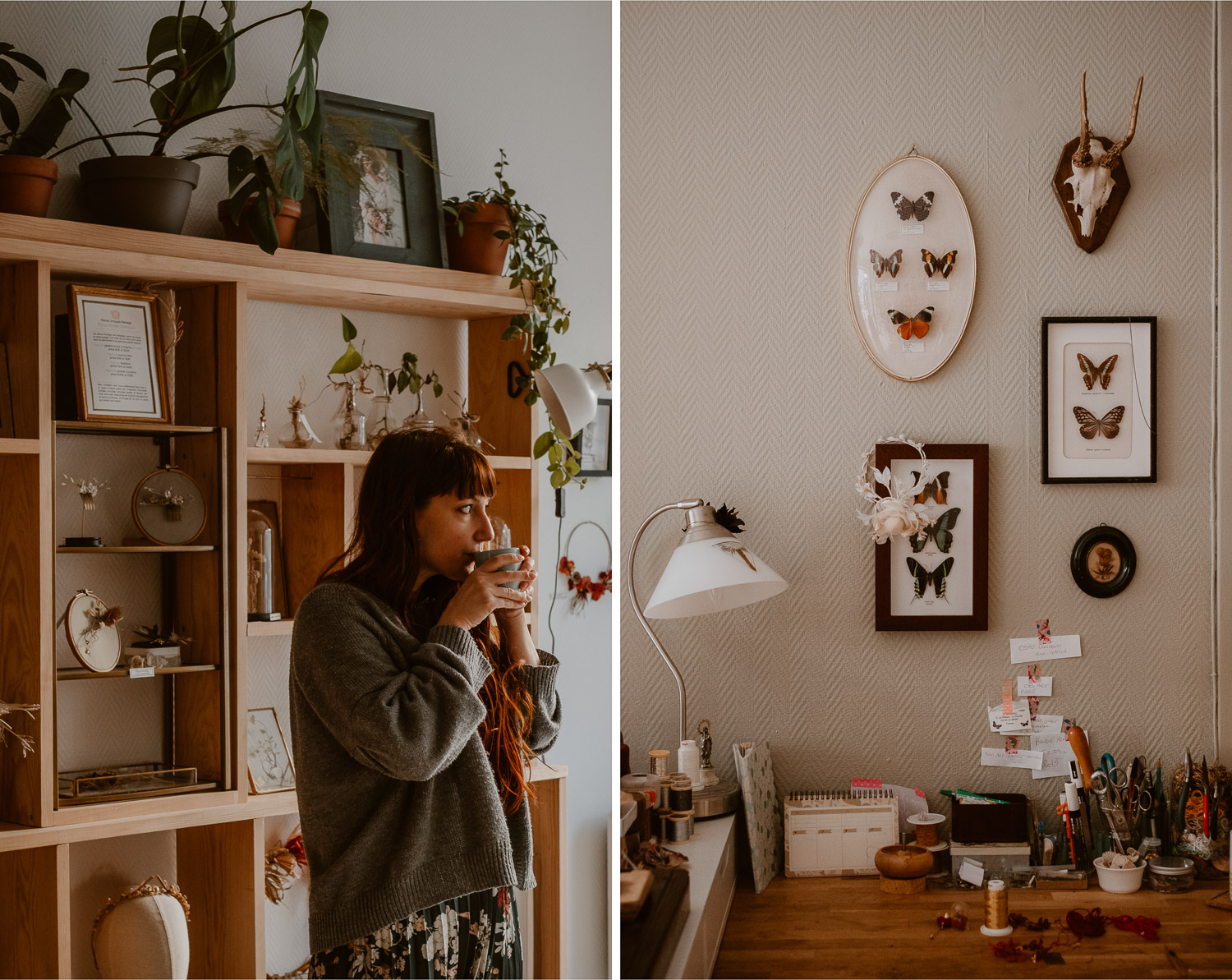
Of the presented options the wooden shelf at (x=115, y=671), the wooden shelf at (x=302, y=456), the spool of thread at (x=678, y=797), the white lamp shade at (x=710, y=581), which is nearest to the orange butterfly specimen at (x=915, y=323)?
the white lamp shade at (x=710, y=581)

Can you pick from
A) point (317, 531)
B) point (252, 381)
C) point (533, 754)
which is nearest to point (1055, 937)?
point (533, 754)

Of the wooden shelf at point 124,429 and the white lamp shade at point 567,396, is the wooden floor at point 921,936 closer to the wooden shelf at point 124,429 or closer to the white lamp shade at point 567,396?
the white lamp shade at point 567,396

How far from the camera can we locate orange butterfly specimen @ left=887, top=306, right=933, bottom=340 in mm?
923

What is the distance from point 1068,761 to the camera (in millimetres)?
942

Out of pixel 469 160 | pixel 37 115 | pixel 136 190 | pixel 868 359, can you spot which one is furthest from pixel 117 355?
pixel 868 359

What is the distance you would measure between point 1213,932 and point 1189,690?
0.21 meters

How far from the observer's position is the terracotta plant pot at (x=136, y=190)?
1.27 meters

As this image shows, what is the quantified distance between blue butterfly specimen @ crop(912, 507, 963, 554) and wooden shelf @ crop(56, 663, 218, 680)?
89cm

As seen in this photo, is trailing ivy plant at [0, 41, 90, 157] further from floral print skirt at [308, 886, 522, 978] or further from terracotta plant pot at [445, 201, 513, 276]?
floral print skirt at [308, 886, 522, 978]

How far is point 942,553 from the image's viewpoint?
0.93m

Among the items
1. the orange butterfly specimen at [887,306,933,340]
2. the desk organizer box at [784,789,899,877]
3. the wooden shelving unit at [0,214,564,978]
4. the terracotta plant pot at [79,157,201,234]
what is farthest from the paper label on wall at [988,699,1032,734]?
the terracotta plant pot at [79,157,201,234]

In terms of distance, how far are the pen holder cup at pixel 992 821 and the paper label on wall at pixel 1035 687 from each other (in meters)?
0.09

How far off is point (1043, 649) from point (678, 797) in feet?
1.13

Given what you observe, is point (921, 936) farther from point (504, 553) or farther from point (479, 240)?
point (479, 240)
